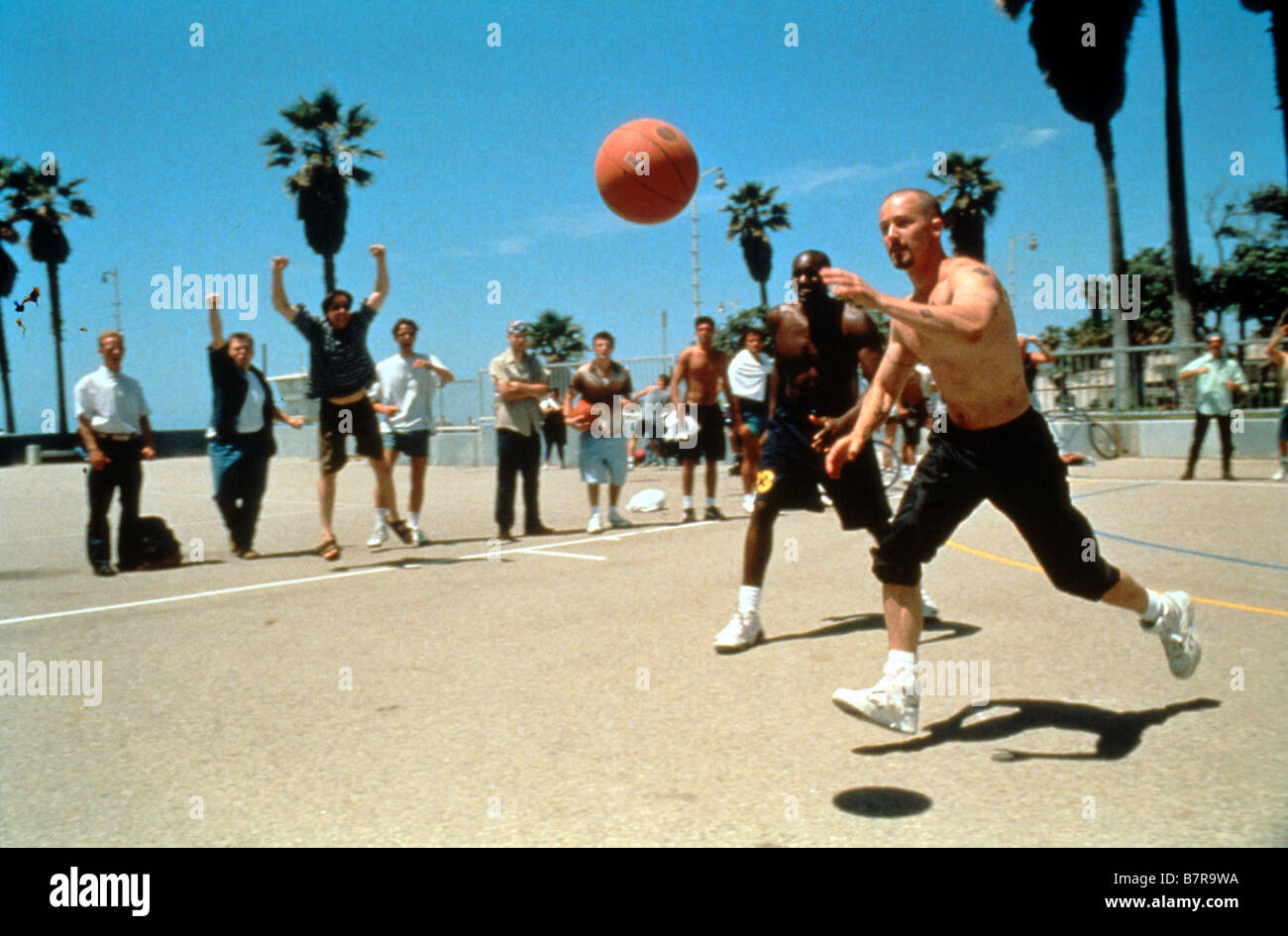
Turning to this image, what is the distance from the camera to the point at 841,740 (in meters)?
3.78

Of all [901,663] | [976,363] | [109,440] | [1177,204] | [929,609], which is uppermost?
[1177,204]

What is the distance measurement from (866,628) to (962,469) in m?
1.95

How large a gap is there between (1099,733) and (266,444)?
8056mm

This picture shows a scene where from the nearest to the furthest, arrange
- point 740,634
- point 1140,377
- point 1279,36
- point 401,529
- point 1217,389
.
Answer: point 740,634 < point 401,529 < point 1217,389 < point 1140,377 < point 1279,36

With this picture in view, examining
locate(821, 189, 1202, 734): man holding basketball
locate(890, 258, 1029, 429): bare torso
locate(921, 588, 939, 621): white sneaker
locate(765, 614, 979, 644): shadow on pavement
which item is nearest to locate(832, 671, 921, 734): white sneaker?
locate(821, 189, 1202, 734): man holding basketball

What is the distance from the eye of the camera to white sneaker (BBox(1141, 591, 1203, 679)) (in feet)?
13.4

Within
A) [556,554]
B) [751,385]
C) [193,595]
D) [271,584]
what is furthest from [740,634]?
[751,385]

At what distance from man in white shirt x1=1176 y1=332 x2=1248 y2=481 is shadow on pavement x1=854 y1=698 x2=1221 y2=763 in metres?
10.5

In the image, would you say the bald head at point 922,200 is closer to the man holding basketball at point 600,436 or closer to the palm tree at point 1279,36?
the man holding basketball at point 600,436

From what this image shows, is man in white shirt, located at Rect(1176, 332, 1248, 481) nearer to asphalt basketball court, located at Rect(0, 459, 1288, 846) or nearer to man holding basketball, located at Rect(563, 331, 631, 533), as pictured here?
asphalt basketball court, located at Rect(0, 459, 1288, 846)

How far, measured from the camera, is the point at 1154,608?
159 inches

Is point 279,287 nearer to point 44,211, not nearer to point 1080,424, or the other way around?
point 1080,424

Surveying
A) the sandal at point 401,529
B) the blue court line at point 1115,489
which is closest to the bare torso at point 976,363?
the sandal at point 401,529
